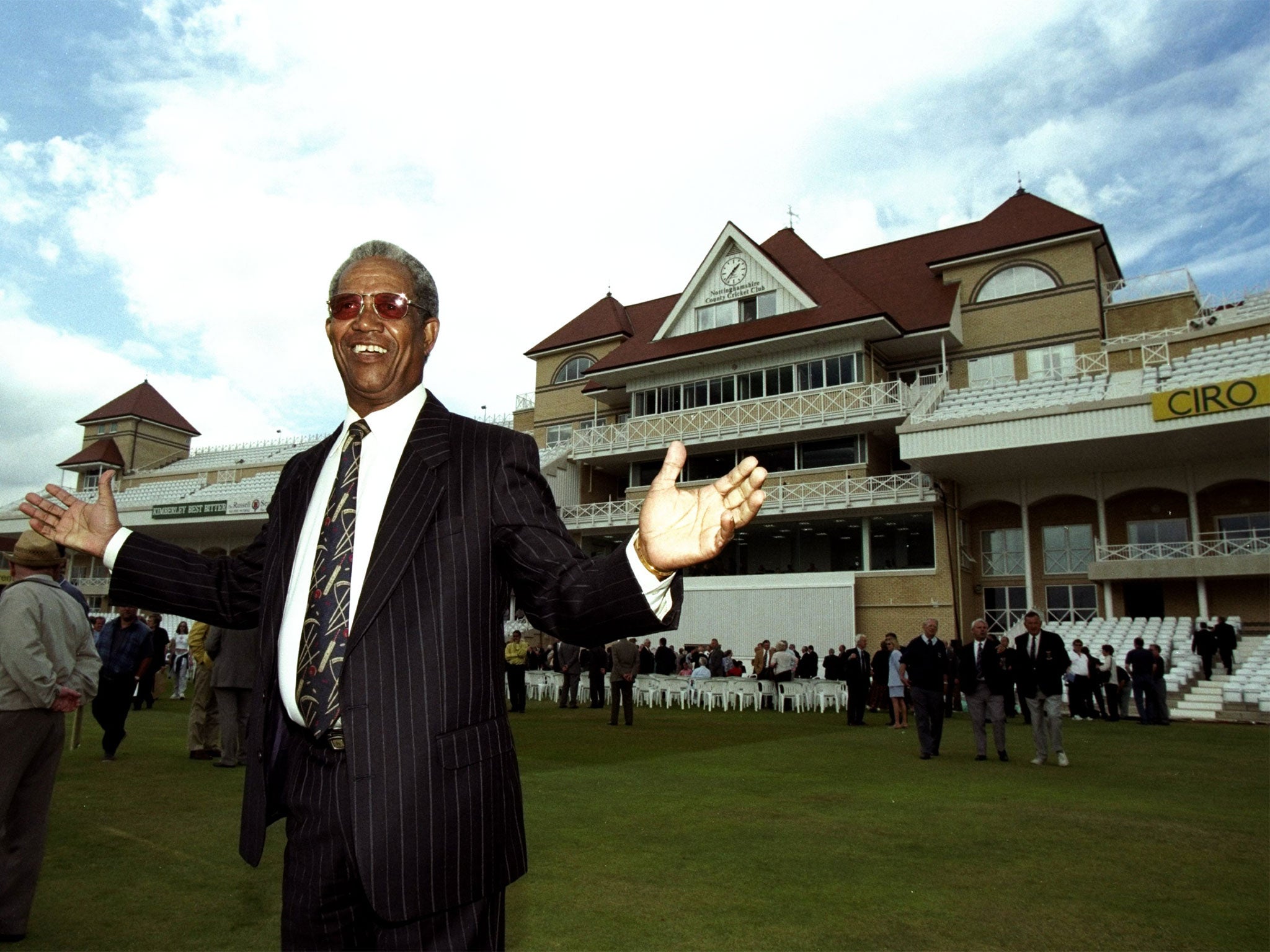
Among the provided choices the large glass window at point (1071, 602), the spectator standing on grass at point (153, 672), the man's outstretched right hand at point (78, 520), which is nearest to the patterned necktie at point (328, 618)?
the man's outstretched right hand at point (78, 520)

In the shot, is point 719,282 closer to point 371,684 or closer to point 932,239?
point 932,239

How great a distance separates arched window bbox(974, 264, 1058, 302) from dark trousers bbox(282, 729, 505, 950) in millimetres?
34177

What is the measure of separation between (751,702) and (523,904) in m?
17.1

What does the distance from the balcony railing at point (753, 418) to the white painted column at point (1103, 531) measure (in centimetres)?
658

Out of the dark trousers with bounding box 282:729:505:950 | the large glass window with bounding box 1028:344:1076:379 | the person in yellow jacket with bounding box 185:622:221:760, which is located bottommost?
the person in yellow jacket with bounding box 185:622:221:760

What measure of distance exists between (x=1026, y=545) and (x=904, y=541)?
454 cm

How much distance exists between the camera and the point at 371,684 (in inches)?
73.2

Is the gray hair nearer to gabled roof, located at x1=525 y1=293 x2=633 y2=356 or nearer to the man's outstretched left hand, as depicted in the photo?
the man's outstretched left hand

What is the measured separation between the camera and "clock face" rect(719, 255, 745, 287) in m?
35.9

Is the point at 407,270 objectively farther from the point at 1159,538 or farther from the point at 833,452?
the point at 1159,538

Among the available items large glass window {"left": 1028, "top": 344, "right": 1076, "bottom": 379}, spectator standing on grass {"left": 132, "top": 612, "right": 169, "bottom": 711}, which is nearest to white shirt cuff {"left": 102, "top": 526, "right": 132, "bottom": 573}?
spectator standing on grass {"left": 132, "top": 612, "right": 169, "bottom": 711}

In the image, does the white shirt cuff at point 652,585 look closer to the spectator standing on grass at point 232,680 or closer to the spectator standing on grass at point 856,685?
the spectator standing on grass at point 232,680

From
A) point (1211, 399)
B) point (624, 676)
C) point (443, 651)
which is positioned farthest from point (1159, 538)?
point (443, 651)

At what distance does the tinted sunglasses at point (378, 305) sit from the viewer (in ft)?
7.72
